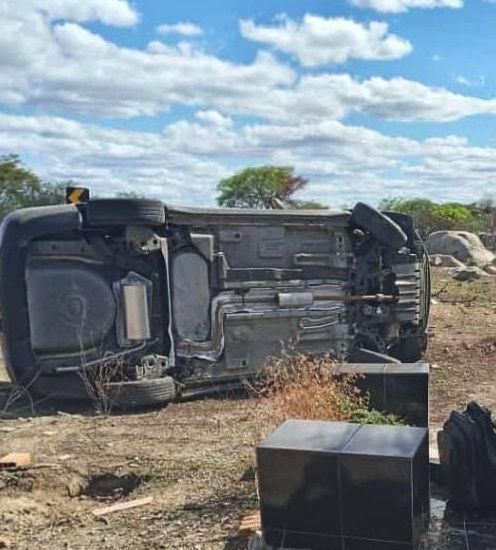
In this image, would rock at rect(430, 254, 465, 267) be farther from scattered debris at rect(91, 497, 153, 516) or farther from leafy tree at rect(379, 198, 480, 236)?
scattered debris at rect(91, 497, 153, 516)

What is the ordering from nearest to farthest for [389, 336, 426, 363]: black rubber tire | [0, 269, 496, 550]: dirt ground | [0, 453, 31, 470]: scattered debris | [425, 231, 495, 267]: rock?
[0, 269, 496, 550]: dirt ground
[0, 453, 31, 470]: scattered debris
[389, 336, 426, 363]: black rubber tire
[425, 231, 495, 267]: rock

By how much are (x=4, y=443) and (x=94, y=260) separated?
2.02 meters

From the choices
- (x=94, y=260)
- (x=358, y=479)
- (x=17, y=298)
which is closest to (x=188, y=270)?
(x=94, y=260)

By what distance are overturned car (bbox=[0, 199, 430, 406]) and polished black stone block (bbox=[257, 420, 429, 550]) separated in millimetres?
4079

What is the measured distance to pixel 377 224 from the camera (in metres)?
8.73

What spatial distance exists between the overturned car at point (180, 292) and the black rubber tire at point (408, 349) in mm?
582

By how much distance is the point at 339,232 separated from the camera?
8.77 m

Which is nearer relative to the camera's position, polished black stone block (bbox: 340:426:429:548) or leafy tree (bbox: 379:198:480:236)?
polished black stone block (bbox: 340:426:429:548)

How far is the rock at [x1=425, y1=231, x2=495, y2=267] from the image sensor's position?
27.6 m

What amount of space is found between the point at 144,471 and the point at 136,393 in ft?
6.58

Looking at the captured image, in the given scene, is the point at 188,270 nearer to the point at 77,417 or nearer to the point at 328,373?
the point at 77,417

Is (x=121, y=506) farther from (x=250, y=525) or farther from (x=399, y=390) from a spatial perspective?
(x=399, y=390)

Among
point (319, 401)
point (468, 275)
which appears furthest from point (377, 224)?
point (468, 275)

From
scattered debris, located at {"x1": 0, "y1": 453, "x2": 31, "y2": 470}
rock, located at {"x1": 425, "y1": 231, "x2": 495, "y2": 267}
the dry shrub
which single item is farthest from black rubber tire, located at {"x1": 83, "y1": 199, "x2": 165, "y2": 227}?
rock, located at {"x1": 425, "y1": 231, "x2": 495, "y2": 267}
